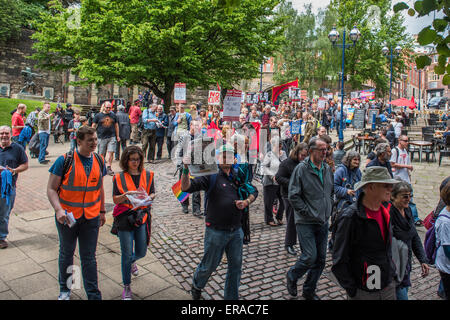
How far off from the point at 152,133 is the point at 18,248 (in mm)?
7483

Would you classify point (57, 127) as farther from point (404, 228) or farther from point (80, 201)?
point (404, 228)

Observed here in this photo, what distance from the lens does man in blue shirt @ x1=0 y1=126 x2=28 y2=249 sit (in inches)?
203

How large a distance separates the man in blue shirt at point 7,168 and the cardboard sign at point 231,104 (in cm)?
351

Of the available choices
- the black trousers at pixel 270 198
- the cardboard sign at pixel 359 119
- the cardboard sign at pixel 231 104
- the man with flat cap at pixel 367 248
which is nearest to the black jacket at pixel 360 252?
the man with flat cap at pixel 367 248

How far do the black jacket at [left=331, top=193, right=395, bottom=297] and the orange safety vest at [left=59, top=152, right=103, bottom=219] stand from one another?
2.45 meters

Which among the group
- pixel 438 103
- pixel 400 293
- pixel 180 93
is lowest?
pixel 400 293

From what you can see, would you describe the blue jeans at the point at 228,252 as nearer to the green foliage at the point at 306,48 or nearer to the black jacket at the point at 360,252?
the black jacket at the point at 360,252

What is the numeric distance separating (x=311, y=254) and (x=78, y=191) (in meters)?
2.60

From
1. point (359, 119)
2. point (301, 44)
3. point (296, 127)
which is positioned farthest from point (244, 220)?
point (301, 44)

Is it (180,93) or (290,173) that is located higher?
(180,93)

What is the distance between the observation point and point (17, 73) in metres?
36.5

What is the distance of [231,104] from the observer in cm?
696

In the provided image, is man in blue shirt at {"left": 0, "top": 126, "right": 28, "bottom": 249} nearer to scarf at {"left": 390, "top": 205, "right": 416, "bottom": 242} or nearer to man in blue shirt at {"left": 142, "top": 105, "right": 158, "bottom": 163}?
scarf at {"left": 390, "top": 205, "right": 416, "bottom": 242}
